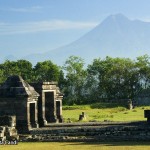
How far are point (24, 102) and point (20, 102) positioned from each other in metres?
0.26

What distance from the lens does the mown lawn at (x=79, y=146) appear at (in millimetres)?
18002

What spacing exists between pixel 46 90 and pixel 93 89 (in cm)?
5540

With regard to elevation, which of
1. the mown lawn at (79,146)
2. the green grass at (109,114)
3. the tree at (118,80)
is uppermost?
the tree at (118,80)

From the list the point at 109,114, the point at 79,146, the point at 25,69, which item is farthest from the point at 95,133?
the point at 25,69

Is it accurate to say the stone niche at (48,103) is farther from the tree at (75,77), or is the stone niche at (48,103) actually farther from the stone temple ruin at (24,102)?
the tree at (75,77)

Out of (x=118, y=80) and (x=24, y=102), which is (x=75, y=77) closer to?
(x=118, y=80)

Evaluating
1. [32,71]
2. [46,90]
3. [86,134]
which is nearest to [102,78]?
[32,71]

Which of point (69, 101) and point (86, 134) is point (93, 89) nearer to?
point (69, 101)

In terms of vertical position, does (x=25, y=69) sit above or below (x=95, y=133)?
above

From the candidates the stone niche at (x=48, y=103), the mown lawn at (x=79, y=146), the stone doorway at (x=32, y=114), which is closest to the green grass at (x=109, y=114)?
the stone niche at (x=48, y=103)

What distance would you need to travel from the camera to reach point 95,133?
71.3ft

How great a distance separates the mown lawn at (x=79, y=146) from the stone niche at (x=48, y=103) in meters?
5.99

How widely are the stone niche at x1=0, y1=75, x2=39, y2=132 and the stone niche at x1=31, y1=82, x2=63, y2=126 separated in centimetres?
138

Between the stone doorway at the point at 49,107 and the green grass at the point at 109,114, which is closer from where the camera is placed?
the stone doorway at the point at 49,107
